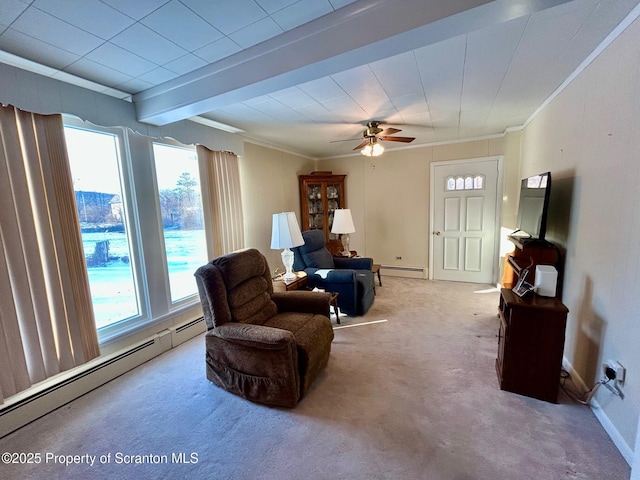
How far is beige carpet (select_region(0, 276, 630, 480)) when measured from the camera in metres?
1.38

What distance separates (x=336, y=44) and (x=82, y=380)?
2898 mm

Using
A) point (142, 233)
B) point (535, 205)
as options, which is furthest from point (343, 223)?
point (142, 233)

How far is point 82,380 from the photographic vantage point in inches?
79.9

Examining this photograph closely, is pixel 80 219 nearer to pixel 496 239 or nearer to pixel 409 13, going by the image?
pixel 409 13

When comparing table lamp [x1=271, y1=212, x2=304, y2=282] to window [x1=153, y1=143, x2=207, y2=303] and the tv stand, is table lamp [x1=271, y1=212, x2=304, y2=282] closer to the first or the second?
window [x1=153, y1=143, x2=207, y2=303]

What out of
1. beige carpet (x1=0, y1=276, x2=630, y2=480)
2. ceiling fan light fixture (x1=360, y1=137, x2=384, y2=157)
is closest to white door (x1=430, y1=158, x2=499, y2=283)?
ceiling fan light fixture (x1=360, y1=137, x2=384, y2=157)

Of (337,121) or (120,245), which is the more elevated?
(337,121)

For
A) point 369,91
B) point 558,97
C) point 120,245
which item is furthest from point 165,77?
point 558,97

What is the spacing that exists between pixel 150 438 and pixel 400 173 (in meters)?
4.60

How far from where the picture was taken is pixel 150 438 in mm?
1616

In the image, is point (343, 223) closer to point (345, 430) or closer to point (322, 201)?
point (322, 201)

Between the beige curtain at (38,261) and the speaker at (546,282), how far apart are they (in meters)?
3.36

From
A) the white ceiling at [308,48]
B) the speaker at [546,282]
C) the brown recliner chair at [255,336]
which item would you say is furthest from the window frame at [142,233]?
the speaker at [546,282]

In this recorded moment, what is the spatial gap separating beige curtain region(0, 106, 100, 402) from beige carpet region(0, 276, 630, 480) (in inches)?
16.1
